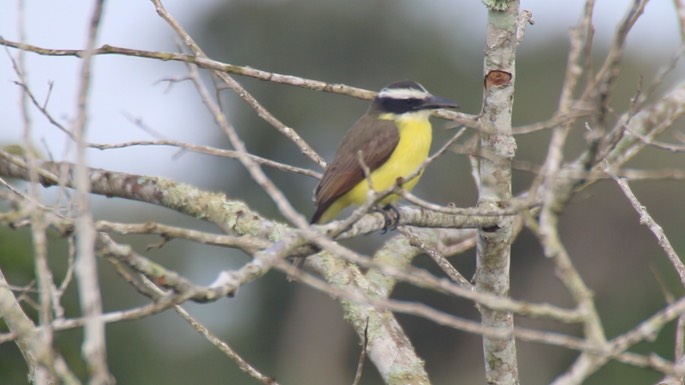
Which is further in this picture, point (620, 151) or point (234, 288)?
point (620, 151)

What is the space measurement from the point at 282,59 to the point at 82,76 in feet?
129

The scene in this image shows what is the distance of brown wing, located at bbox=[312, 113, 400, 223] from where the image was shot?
23.1 feet

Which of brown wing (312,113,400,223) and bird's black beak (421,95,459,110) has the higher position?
bird's black beak (421,95,459,110)

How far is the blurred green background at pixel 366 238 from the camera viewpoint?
2689cm

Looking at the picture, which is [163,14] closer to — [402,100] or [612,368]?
[402,100]

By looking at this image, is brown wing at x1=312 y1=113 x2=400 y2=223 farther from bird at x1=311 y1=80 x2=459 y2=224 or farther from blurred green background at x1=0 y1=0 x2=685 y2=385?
blurred green background at x1=0 y1=0 x2=685 y2=385

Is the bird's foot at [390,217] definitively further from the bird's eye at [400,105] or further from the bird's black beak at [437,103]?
the bird's eye at [400,105]

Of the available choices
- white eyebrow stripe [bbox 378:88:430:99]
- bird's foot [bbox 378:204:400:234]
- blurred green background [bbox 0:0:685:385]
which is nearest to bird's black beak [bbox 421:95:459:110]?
white eyebrow stripe [bbox 378:88:430:99]

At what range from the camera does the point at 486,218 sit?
17.5 ft

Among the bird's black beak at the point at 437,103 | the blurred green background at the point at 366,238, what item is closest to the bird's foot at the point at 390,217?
the bird's black beak at the point at 437,103

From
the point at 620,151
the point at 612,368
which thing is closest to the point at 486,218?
the point at 620,151

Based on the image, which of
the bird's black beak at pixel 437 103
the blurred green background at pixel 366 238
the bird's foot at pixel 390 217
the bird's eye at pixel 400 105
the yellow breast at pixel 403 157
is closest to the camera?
the bird's foot at pixel 390 217

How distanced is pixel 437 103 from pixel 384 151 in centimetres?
45

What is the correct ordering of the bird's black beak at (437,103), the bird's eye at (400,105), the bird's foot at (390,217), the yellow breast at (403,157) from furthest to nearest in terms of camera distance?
the bird's eye at (400,105) < the yellow breast at (403,157) < the bird's black beak at (437,103) < the bird's foot at (390,217)
